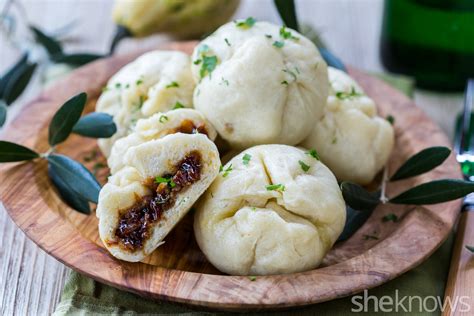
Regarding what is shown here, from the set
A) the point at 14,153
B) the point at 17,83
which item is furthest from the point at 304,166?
the point at 17,83

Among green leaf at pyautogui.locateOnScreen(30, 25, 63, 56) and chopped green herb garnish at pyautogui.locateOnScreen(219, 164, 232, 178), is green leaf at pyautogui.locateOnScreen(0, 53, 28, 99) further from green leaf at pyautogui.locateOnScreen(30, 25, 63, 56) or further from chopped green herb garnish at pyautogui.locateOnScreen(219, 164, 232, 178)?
chopped green herb garnish at pyautogui.locateOnScreen(219, 164, 232, 178)

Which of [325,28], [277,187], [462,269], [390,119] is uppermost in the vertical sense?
[277,187]

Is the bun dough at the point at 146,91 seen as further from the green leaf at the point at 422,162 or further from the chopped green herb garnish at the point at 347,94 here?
the green leaf at the point at 422,162

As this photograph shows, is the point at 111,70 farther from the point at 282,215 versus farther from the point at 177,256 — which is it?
the point at 282,215

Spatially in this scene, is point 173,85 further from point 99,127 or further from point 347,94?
point 347,94

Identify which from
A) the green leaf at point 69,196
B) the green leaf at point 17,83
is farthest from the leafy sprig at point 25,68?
the green leaf at point 69,196

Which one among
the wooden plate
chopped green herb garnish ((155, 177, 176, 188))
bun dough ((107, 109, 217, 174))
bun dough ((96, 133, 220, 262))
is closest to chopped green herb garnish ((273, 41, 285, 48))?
bun dough ((107, 109, 217, 174))

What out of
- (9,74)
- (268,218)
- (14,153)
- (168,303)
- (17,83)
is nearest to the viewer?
(268,218)
